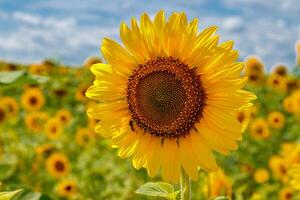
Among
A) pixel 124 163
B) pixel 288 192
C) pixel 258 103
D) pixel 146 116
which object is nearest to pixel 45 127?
pixel 124 163

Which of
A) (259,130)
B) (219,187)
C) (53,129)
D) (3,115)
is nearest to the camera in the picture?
(219,187)

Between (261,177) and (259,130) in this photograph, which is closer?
(261,177)

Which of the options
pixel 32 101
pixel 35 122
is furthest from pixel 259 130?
pixel 32 101

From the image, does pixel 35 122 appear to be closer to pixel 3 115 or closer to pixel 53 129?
pixel 3 115

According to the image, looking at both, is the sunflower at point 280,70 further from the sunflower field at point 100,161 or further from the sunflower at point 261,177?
the sunflower at point 261,177

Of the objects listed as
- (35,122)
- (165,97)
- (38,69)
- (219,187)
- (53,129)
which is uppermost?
(38,69)

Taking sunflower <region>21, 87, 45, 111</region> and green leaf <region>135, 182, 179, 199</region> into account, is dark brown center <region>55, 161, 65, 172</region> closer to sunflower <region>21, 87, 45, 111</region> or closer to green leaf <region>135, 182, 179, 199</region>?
sunflower <region>21, 87, 45, 111</region>

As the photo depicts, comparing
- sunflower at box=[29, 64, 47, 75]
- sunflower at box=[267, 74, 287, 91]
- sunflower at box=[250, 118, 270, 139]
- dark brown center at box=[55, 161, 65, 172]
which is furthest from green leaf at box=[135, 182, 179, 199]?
sunflower at box=[29, 64, 47, 75]

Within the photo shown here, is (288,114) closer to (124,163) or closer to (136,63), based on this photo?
(124,163)
